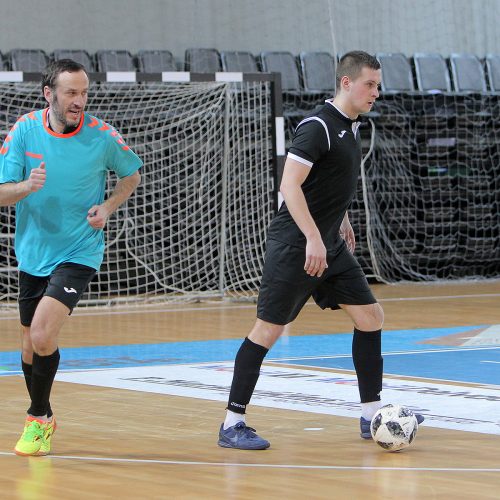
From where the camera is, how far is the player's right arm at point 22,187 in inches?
197

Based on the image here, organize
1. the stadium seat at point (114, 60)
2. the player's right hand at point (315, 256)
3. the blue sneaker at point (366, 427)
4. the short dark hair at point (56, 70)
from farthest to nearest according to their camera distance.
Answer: the stadium seat at point (114, 60) → the blue sneaker at point (366, 427) → the short dark hair at point (56, 70) → the player's right hand at point (315, 256)

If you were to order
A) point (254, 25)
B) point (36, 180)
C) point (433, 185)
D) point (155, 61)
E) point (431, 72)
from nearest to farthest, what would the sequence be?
point (36, 180)
point (155, 61)
point (433, 185)
point (431, 72)
point (254, 25)

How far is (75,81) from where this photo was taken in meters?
5.21

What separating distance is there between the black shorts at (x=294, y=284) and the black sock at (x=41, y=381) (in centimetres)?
95

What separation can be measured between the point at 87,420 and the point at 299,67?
1073 cm

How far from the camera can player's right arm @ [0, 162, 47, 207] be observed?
16.4ft

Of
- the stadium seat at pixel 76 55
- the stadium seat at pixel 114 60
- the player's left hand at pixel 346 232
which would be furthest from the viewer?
the stadium seat at pixel 114 60

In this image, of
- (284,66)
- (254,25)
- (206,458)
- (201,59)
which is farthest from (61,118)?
(254,25)

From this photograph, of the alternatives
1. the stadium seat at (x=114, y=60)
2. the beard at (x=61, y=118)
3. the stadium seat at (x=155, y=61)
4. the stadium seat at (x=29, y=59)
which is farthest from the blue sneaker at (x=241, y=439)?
the stadium seat at (x=155, y=61)

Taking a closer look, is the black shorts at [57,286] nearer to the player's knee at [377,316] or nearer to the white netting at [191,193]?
the player's knee at [377,316]

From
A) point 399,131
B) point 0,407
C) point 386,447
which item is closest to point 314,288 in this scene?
point 386,447

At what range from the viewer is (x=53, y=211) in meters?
5.27

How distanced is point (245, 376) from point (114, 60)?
1053 centimetres

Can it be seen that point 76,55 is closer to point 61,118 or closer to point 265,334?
point 61,118
